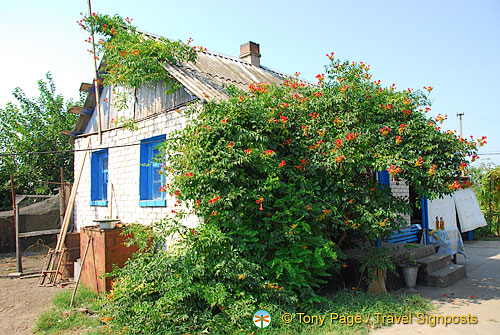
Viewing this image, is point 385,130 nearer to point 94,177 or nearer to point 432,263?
point 432,263

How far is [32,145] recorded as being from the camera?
50.5 feet

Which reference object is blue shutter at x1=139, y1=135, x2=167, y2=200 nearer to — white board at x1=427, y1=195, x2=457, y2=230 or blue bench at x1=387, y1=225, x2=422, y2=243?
blue bench at x1=387, y1=225, x2=422, y2=243

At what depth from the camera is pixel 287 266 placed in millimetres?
5535

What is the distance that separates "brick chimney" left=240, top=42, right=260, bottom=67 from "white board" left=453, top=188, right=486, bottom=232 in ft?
27.6

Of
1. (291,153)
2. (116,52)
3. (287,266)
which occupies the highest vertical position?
(116,52)

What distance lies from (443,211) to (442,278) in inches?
210

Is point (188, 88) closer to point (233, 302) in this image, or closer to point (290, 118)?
point (290, 118)

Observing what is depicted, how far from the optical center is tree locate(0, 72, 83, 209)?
14938 mm

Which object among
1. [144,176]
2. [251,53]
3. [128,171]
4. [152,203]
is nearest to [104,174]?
[128,171]

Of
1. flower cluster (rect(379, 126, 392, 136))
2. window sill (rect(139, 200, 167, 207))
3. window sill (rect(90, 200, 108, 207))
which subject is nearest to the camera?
flower cluster (rect(379, 126, 392, 136))

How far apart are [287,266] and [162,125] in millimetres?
3910

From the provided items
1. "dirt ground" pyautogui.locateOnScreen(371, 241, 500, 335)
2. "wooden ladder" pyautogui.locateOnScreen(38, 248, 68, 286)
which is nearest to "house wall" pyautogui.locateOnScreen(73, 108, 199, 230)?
"wooden ladder" pyautogui.locateOnScreen(38, 248, 68, 286)

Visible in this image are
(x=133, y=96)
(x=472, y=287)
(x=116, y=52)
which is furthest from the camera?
(x=133, y=96)

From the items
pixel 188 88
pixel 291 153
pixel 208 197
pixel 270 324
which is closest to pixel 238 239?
pixel 208 197
